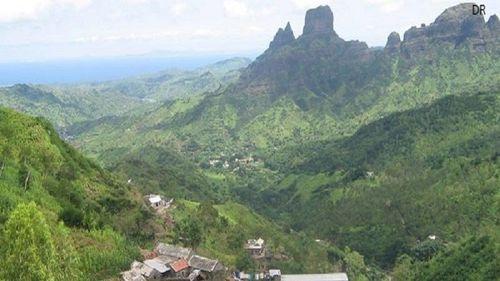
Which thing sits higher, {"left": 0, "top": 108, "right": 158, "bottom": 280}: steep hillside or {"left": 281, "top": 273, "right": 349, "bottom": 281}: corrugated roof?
{"left": 0, "top": 108, "right": 158, "bottom": 280}: steep hillside

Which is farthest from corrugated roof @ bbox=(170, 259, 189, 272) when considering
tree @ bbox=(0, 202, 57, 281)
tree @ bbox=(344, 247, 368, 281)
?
tree @ bbox=(344, 247, 368, 281)

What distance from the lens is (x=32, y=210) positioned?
138 feet

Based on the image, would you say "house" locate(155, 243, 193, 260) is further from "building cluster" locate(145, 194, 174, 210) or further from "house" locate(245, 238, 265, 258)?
"building cluster" locate(145, 194, 174, 210)

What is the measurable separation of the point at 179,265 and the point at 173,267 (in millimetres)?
1621

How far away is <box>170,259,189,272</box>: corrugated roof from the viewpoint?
7415 centimetres

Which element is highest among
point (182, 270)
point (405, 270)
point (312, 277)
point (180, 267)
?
point (180, 267)

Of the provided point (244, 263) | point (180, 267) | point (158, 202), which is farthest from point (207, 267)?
point (158, 202)

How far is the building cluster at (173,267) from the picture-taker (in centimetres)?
7025

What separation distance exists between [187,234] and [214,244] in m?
8.20

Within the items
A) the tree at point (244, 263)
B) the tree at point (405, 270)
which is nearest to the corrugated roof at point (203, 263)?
the tree at point (244, 263)

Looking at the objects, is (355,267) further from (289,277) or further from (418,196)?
(418,196)

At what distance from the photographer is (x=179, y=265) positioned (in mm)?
75500

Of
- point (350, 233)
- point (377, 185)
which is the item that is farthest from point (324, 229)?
point (377, 185)

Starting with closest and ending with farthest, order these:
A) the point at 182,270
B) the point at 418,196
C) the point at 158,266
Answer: the point at 158,266
the point at 182,270
the point at 418,196
